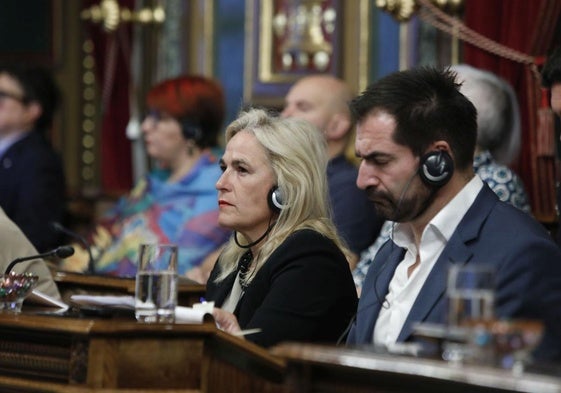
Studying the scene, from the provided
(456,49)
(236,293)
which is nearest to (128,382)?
(236,293)

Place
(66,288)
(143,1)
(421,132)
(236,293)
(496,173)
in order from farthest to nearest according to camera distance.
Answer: (143,1) < (66,288) < (496,173) < (236,293) < (421,132)

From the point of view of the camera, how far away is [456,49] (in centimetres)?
624

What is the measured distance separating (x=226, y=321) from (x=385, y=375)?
0.94 m

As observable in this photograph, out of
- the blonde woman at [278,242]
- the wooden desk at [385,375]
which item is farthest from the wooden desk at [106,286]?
the wooden desk at [385,375]

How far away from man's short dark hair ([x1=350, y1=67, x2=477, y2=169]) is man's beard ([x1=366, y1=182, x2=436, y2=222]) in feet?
0.33

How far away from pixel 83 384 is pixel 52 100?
3634 millimetres

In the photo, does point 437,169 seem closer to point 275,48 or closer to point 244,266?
point 244,266

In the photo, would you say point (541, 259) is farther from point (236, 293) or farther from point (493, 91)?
point (493, 91)

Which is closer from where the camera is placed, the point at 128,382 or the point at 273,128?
the point at 128,382

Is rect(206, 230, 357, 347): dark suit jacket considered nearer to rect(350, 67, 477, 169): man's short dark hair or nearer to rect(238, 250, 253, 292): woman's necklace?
rect(238, 250, 253, 292): woman's necklace

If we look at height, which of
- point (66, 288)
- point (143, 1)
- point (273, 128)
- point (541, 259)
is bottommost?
point (66, 288)

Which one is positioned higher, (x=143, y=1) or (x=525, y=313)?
(x=143, y=1)

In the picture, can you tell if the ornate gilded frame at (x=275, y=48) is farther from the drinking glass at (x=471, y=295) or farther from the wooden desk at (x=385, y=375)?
the drinking glass at (x=471, y=295)

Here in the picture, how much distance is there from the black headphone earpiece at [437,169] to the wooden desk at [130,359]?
1.90 ft
